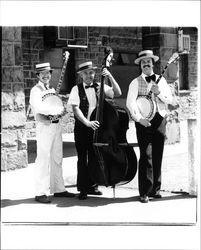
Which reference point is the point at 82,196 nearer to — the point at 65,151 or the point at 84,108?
the point at 84,108

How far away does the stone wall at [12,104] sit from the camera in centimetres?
700

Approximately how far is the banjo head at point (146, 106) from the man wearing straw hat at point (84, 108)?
281mm

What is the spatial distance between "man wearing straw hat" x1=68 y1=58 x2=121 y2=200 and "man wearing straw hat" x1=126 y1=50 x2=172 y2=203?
0.88ft

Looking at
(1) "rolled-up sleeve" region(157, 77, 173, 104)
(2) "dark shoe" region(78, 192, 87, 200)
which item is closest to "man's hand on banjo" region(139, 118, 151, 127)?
(1) "rolled-up sleeve" region(157, 77, 173, 104)

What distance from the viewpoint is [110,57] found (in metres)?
5.60

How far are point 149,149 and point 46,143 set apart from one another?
113 cm

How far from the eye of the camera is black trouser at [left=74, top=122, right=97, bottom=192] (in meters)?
5.99

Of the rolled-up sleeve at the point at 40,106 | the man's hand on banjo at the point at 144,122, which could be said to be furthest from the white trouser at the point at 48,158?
the man's hand on banjo at the point at 144,122

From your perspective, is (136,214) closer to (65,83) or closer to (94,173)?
(94,173)

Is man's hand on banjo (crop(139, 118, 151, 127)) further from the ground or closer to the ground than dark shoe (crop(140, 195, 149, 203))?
further from the ground

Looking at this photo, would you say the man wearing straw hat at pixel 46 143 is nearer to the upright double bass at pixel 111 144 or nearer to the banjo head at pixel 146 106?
the upright double bass at pixel 111 144

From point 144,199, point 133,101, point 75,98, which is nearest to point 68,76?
point 75,98

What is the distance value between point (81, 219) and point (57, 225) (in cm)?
26

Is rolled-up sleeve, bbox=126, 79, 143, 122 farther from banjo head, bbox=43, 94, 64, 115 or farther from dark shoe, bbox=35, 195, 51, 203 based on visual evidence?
dark shoe, bbox=35, 195, 51, 203
